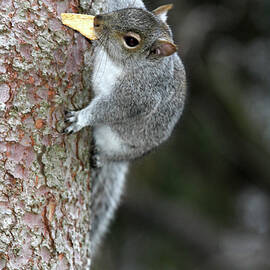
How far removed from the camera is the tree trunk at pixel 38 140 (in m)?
1.75

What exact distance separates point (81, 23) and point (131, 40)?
1.06 feet

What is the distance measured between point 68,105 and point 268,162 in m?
3.22

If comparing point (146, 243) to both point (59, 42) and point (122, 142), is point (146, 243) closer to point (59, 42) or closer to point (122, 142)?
point (122, 142)

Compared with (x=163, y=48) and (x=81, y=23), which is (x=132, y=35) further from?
(x=81, y=23)

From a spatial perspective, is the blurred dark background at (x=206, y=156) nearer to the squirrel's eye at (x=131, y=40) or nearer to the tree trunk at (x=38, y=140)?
the squirrel's eye at (x=131, y=40)

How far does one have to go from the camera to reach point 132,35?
223cm

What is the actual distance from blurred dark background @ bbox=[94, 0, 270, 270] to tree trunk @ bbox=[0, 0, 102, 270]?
261 centimetres

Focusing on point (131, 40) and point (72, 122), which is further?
point (131, 40)

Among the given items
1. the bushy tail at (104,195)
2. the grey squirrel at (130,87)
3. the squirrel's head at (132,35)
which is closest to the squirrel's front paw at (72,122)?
the grey squirrel at (130,87)

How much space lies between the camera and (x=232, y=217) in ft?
16.5

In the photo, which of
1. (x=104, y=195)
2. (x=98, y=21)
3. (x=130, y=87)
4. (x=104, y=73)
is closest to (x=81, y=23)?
(x=98, y=21)

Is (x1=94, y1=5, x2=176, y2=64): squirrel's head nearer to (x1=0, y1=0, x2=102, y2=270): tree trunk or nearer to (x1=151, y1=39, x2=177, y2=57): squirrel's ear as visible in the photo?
(x1=151, y1=39, x2=177, y2=57): squirrel's ear

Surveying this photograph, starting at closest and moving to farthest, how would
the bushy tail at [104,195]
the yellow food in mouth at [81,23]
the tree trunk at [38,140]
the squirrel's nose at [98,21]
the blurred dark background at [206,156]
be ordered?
the tree trunk at [38,140]
the yellow food in mouth at [81,23]
the squirrel's nose at [98,21]
the bushy tail at [104,195]
the blurred dark background at [206,156]

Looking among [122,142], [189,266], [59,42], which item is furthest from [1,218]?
[189,266]
